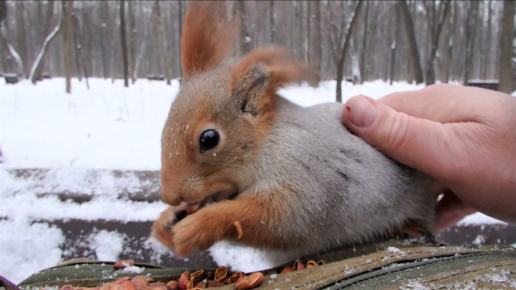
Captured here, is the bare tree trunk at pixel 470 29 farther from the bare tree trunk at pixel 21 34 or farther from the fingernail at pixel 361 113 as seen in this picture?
the fingernail at pixel 361 113

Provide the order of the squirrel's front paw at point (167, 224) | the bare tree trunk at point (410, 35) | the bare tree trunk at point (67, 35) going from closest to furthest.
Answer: the squirrel's front paw at point (167, 224) → the bare tree trunk at point (67, 35) → the bare tree trunk at point (410, 35)

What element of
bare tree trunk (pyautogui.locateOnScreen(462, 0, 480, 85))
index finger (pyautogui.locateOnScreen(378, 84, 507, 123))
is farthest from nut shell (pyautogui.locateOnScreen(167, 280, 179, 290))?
bare tree trunk (pyautogui.locateOnScreen(462, 0, 480, 85))

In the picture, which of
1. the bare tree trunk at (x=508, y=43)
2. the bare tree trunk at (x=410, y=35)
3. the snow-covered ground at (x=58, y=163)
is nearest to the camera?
the snow-covered ground at (x=58, y=163)

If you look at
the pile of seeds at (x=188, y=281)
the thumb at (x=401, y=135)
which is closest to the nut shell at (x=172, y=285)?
the pile of seeds at (x=188, y=281)

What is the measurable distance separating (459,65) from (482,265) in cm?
1243

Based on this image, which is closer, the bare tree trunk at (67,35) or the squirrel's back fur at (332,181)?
the squirrel's back fur at (332,181)

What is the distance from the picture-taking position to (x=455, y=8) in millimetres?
8609

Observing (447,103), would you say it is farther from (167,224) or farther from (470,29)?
(470,29)

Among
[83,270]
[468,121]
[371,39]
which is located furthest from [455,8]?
[83,270]

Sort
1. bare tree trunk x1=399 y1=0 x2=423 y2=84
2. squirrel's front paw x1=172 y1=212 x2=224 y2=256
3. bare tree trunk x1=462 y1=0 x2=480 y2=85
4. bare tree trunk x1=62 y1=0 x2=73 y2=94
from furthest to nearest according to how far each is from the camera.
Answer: bare tree trunk x1=462 y1=0 x2=480 y2=85
bare tree trunk x1=399 y1=0 x2=423 y2=84
bare tree trunk x1=62 y1=0 x2=73 y2=94
squirrel's front paw x1=172 y1=212 x2=224 y2=256

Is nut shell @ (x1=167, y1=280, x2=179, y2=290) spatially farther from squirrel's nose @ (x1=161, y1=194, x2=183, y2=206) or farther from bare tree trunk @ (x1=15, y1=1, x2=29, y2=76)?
bare tree trunk @ (x1=15, y1=1, x2=29, y2=76)

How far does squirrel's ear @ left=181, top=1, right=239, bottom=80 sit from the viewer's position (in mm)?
813

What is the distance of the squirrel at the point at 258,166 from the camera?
2.32 ft

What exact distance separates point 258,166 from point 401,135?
0.33m
